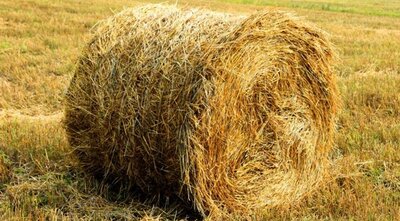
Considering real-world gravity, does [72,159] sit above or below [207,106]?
below

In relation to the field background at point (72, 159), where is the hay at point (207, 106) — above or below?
above

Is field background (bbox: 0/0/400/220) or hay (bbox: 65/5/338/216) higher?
hay (bbox: 65/5/338/216)

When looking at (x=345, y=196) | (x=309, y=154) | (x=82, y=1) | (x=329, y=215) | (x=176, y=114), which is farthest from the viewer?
(x=82, y=1)

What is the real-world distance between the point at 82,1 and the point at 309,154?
15465 millimetres

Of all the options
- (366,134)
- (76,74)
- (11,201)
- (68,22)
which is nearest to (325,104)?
(366,134)

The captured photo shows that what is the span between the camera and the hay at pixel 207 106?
175 inches

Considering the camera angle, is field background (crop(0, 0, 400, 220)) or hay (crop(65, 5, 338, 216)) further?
field background (crop(0, 0, 400, 220))

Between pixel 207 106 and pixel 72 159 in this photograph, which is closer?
pixel 207 106

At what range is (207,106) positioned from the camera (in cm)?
434

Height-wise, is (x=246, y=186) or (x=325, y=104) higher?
(x=325, y=104)

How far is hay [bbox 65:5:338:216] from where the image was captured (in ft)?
14.5

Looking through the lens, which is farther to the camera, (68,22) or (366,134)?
(68,22)

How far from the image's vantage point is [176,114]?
14.4ft

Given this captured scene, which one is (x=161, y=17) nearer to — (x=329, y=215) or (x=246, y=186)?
(x=246, y=186)
